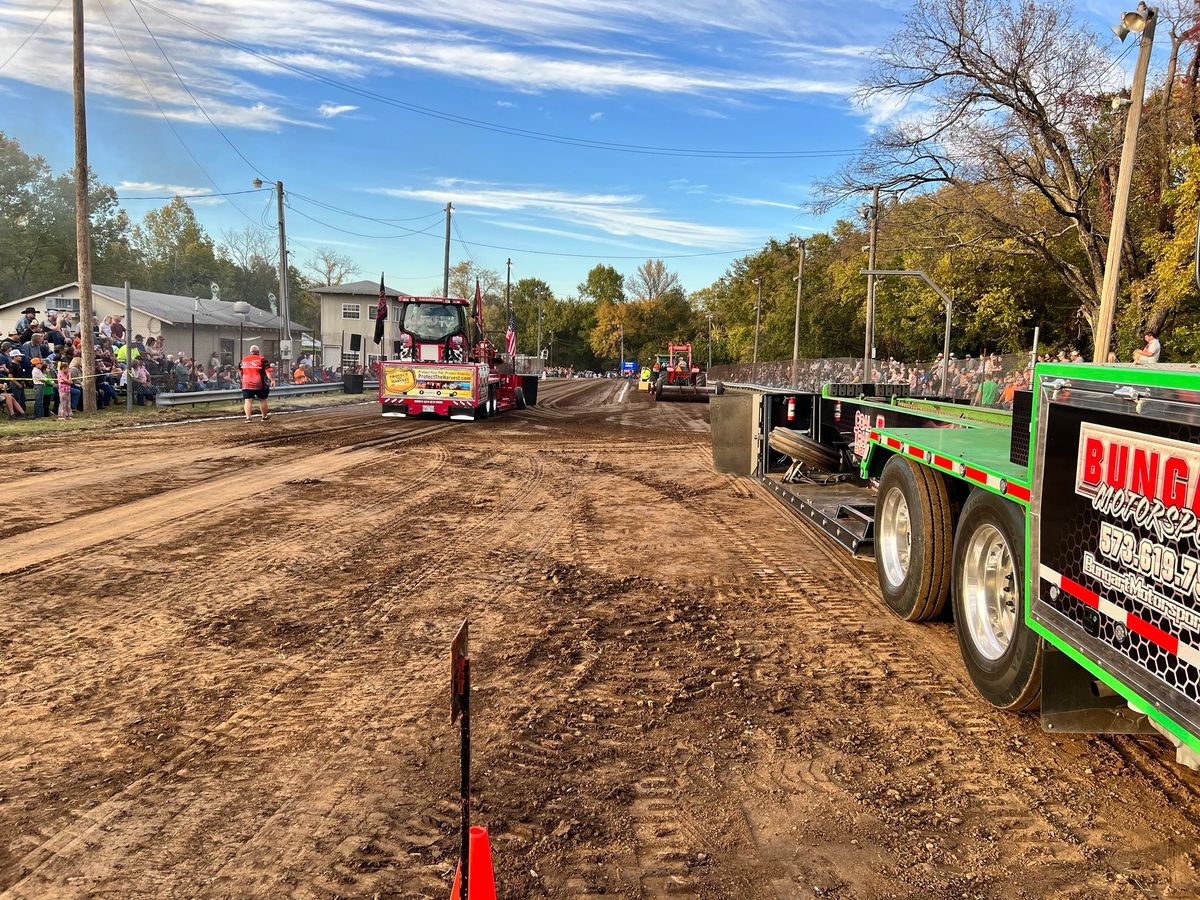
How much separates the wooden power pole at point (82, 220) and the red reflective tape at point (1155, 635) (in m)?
19.9

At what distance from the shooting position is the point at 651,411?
27.8 metres

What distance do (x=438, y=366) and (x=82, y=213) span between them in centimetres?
831

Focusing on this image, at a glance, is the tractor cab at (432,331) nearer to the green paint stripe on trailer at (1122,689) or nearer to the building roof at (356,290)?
the green paint stripe on trailer at (1122,689)

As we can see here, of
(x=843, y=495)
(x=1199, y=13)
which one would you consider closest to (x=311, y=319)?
(x=1199, y=13)

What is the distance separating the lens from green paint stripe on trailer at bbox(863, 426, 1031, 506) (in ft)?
12.5

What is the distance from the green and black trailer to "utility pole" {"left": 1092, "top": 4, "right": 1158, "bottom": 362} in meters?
12.0

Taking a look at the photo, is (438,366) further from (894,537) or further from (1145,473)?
(1145,473)

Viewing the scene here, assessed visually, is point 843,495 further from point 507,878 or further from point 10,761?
point 10,761

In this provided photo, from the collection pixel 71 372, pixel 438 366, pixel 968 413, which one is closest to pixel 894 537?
pixel 968 413

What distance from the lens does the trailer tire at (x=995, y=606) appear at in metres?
3.76

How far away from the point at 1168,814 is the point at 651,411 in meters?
24.7

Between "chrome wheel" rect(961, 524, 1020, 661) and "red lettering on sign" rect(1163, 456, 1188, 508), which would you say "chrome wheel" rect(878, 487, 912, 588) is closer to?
"chrome wheel" rect(961, 524, 1020, 661)

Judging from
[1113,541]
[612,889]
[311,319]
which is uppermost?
[311,319]

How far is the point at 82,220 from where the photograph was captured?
61.6 feet
